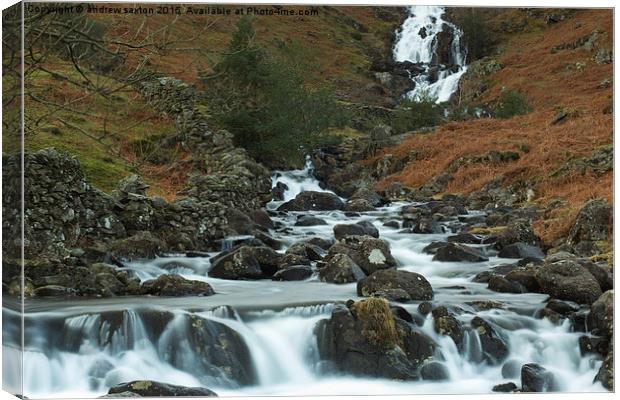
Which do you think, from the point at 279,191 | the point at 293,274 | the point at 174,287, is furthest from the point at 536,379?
the point at 279,191

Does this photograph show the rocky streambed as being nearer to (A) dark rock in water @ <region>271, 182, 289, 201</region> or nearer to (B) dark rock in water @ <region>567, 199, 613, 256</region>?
(B) dark rock in water @ <region>567, 199, 613, 256</region>

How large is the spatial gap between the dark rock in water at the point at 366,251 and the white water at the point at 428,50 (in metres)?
1.97

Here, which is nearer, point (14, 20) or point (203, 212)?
point (14, 20)

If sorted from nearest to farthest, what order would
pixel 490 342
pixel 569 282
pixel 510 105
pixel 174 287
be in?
pixel 490 342
pixel 174 287
pixel 569 282
pixel 510 105

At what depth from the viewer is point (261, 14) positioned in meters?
6.89

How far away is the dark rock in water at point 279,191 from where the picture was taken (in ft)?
32.6

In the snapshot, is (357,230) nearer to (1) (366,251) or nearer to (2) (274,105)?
(1) (366,251)

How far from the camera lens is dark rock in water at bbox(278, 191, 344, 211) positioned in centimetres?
952

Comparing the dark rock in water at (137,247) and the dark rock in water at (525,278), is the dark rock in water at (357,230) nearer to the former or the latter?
the dark rock in water at (525,278)

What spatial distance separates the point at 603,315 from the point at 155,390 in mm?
3689

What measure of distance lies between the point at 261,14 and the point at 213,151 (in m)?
3.49

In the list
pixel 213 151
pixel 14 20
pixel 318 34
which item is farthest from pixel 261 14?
pixel 213 151

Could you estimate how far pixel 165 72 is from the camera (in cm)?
601

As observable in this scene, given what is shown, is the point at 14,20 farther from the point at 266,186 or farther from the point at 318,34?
the point at 266,186
